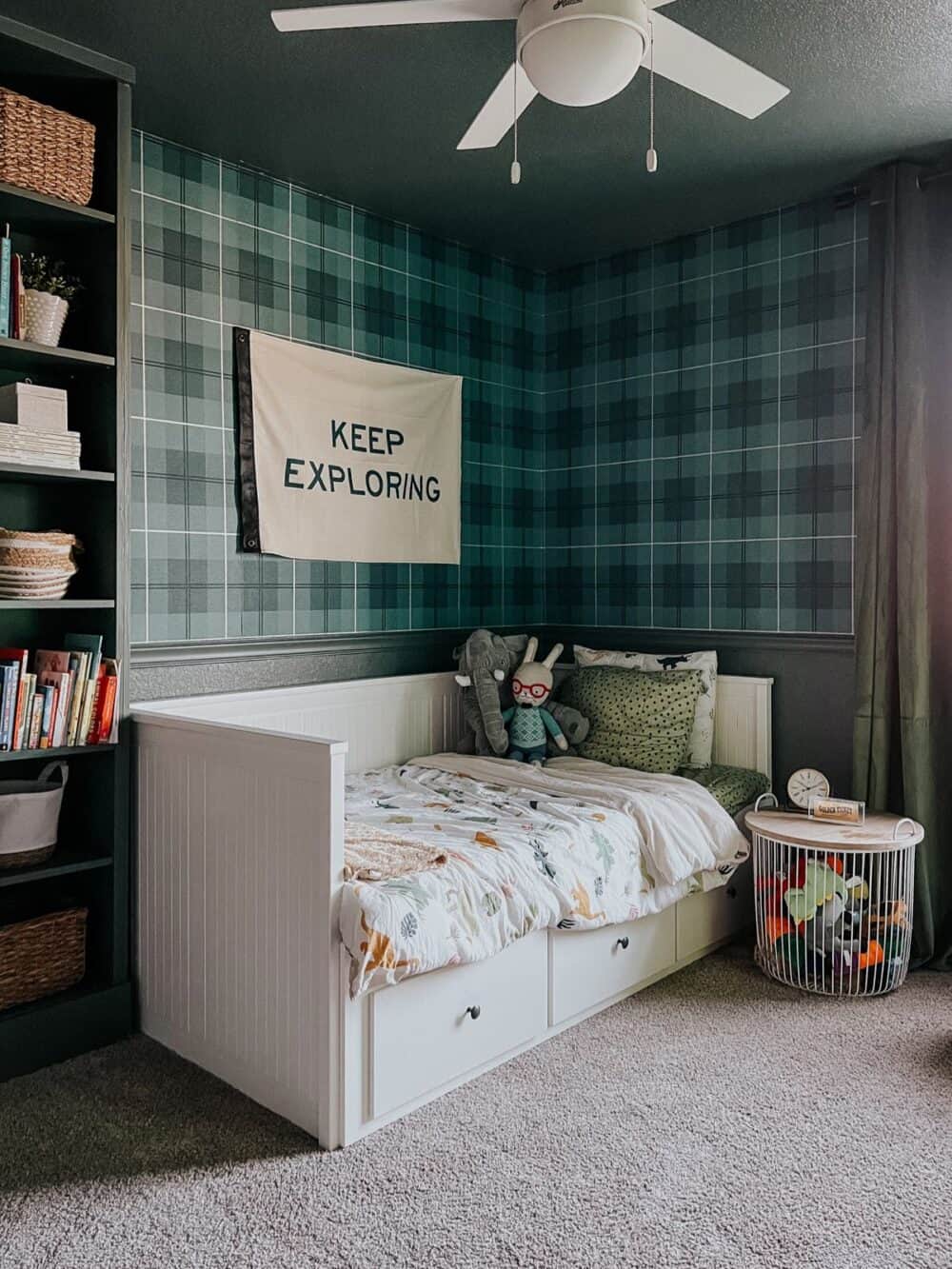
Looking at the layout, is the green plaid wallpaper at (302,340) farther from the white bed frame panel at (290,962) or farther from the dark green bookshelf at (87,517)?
the white bed frame panel at (290,962)

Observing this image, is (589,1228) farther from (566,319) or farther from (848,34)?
(566,319)

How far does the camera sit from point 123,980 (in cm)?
267

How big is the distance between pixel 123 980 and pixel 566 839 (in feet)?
4.05

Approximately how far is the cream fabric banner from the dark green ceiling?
0.60m

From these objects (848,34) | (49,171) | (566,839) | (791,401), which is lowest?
(566,839)

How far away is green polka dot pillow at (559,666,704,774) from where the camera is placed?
11.4 ft

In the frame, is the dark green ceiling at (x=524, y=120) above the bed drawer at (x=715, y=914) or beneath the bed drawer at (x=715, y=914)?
above

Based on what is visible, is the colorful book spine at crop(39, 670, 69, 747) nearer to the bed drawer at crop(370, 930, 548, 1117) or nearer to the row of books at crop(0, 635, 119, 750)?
the row of books at crop(0, 635, 119, 750)

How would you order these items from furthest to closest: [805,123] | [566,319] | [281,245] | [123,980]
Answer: [566,319] → [281,245] → [805,123] → [123,980]

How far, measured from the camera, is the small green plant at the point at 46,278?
2.59 metres

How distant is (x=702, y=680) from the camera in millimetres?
3596

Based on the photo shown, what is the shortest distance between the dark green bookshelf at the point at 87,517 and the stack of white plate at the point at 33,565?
45mm

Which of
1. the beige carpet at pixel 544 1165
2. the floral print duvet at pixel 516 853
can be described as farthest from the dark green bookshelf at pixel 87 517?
the floral print duvet at pixel 516 853

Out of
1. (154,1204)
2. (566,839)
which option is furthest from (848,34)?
(154,1204)
